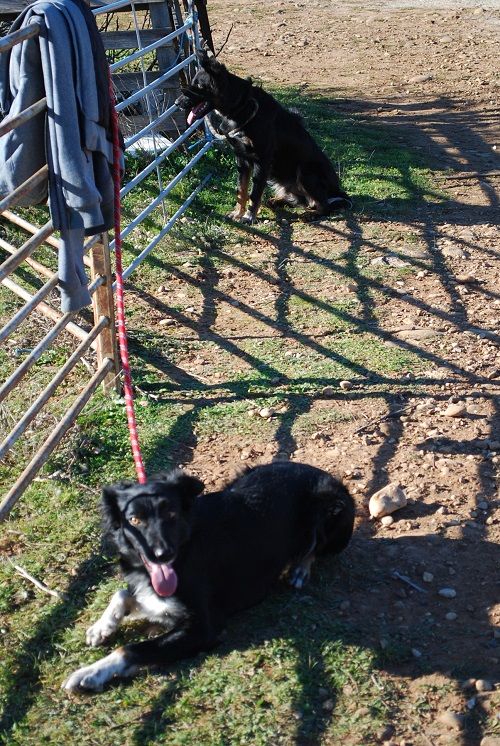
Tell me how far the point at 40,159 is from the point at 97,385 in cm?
142

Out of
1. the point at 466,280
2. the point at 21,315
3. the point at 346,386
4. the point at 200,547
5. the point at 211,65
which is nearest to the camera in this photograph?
the point at 200,547

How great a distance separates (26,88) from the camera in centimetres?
402

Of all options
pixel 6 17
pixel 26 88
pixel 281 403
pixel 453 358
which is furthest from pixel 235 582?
pixel 6 17

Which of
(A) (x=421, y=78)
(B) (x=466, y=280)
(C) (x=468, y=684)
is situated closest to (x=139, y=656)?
(C) (x=468, y=684)

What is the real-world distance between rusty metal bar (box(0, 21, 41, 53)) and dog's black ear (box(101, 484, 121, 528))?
1.75m

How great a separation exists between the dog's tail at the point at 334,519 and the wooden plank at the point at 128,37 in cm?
615

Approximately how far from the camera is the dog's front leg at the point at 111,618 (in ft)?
11.5

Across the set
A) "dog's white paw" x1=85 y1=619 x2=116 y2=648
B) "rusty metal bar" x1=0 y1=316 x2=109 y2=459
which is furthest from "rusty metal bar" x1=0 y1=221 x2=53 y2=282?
"dog's white paw" x1=85 y1=619 x2=116 y2=648

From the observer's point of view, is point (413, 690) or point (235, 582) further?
point (235, 582)

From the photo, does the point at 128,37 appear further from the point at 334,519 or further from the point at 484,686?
the point at 484,686

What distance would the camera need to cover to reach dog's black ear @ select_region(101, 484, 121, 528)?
3510 millimetres

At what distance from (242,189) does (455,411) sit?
3746 millimetres

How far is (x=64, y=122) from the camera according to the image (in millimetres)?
3951

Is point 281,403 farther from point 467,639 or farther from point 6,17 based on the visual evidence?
point 6,17
